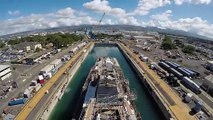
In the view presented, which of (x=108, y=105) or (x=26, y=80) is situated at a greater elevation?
(x=108, y=105)

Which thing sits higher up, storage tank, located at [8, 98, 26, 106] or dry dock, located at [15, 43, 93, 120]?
storage tank, located at [8, 98, 26, 106]

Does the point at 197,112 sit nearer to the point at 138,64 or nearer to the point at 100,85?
Answer: the point at 100,85

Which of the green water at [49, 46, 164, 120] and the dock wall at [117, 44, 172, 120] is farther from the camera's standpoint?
the green water at [49, 46, 164, 120]

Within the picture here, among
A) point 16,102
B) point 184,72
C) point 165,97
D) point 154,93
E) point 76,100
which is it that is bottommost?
point 76,100

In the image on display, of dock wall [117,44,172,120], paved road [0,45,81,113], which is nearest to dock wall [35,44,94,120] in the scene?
paved road [0,45,81,113]

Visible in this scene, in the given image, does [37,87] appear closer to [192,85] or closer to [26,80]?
[26,80]

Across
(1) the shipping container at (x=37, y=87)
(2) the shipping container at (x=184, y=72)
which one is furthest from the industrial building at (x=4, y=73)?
(2) the shipping container at (x=184, y=72)

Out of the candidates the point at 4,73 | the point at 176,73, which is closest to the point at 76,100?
the point at 4,73

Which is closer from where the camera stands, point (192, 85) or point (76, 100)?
point (76, 100)

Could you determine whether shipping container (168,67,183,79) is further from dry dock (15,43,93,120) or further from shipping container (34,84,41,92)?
shipping container (34,84,41,92)
